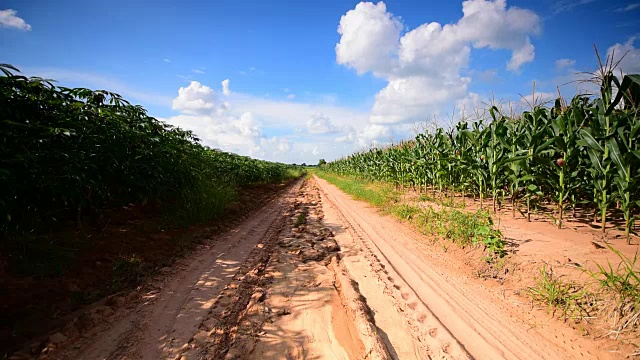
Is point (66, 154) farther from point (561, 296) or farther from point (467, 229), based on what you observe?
point (467, 229)

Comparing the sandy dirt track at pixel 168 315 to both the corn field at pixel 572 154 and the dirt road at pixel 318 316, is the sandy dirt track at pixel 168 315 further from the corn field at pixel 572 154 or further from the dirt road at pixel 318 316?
the corn field at pixel 572 154

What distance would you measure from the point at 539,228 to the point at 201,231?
20.5 ft

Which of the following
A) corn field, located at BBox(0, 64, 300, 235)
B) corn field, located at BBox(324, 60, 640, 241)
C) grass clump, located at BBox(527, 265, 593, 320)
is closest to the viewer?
corn field, located at BBox(0, 64, 300, 235)

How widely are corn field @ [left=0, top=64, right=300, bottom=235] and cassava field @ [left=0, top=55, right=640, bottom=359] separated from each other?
0.9 inches

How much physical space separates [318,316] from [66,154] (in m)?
2.98

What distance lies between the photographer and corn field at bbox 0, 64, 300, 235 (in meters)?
2.47

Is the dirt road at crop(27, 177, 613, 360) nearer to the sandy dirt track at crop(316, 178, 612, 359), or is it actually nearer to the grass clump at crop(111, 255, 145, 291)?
the sandy dirt track at crop(316, 178, 612, 359)

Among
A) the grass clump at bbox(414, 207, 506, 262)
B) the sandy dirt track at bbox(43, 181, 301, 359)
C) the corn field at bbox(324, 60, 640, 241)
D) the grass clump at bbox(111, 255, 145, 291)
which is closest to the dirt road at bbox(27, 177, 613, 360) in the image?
the sandy dirt track at bbox(43, 181, 301, 359)

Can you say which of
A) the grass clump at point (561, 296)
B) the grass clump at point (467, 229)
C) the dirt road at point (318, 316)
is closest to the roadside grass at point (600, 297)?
the grass clump at point (561, 296)

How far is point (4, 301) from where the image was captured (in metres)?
2.38

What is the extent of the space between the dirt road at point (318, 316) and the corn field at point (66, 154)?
1285mm

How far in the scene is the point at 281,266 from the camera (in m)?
3.99

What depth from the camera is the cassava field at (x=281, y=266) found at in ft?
7.58

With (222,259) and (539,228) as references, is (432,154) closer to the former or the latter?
(539,228)
